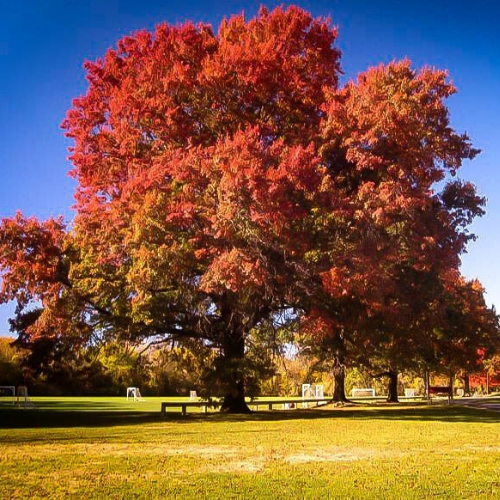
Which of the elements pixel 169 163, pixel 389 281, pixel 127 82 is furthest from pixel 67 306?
pixel 389 281

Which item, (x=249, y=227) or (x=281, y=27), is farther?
(x=281, y=27)

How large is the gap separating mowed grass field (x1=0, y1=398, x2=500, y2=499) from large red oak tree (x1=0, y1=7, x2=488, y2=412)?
5489 mm

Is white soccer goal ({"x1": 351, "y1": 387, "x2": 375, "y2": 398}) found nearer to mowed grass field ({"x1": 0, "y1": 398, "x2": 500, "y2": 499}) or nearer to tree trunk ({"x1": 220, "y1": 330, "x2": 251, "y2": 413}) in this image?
tree trunk ({"x1": 220, "y1": 330, "x2": 251, "y2": 413})

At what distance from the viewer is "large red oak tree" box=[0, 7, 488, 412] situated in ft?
60.7

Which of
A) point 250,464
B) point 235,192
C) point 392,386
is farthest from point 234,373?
point 392,386

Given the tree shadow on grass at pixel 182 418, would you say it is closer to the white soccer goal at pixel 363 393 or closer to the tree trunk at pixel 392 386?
the tree trunk at pixel 392 386

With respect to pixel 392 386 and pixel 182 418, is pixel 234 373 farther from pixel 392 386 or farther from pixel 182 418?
pixel 392 386

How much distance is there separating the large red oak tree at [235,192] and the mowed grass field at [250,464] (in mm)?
5489

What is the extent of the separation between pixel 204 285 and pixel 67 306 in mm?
6719

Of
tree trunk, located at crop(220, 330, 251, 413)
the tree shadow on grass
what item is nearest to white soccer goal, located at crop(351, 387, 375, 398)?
the tree shadow on grass

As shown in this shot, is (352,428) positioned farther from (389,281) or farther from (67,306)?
(67,306)

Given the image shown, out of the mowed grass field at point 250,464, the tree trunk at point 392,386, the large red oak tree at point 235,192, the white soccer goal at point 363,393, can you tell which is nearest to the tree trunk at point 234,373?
the large red oak tree at point 235,192

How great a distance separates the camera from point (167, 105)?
22.1 m

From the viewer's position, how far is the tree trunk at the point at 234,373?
76.3 ft
